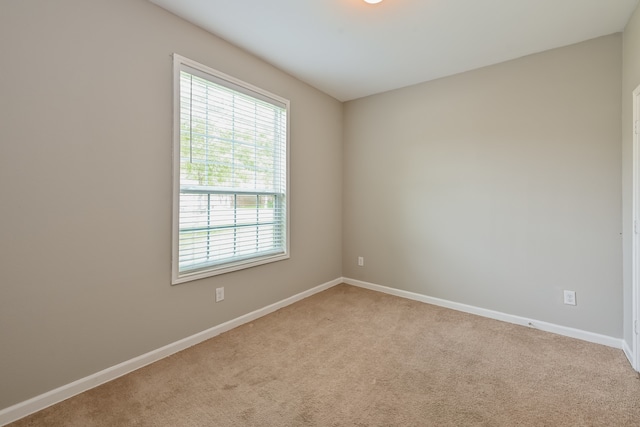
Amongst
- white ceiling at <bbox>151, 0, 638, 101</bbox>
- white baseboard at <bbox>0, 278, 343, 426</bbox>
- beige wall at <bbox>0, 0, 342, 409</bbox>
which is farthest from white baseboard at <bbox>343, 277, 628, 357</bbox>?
white ceiling at <bbox>151, 0, 638, 101</bbox>

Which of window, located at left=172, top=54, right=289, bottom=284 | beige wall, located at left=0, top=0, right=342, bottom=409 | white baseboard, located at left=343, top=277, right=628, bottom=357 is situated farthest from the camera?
white baseboard, located at left=343, top=277, right=628, bottom=357

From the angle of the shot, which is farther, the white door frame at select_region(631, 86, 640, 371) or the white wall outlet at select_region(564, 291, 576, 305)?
the white wall outlet at select_region(564, 291, 576, 305)

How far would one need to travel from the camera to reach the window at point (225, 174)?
2.21 meters

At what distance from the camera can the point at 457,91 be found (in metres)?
3.02

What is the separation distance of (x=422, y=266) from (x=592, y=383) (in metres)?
1.66

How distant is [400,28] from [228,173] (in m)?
1.88

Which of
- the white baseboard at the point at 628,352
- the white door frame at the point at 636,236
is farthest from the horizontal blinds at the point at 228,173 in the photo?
the white baseboard at the point at 628,352

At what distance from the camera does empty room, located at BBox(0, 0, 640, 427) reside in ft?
5.18

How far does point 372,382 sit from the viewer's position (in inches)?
71.7

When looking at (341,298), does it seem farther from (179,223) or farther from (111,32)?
(111,32)

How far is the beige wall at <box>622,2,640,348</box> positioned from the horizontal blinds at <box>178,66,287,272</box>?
283 centimetres

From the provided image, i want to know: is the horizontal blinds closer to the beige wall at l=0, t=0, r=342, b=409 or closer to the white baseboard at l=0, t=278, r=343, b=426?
the beige wall at l=0, t=0, r=342, b=409

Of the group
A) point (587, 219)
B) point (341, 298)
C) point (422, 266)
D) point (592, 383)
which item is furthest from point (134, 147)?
point (587, 219)

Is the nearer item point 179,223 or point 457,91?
point 179,223
